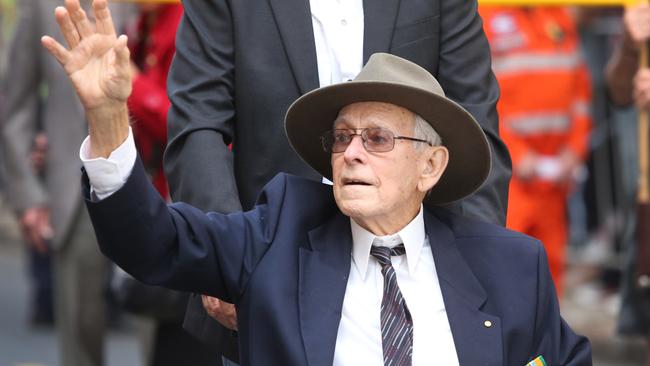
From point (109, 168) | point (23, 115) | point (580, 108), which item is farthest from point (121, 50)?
point (580, 108)

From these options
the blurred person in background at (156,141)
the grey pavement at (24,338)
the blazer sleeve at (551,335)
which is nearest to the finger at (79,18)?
the blazer sleeve at (551,335)

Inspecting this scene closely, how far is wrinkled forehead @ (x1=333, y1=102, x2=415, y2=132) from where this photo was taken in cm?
478

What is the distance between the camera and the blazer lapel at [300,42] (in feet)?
17.5

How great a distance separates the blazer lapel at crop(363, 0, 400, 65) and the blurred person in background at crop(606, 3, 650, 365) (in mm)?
2515

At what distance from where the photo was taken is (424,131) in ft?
16.0

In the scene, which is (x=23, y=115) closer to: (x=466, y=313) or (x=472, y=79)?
(x=472, y=79)

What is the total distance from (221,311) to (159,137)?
3.16 meters

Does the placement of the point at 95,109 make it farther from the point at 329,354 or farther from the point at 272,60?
the point at 272,60

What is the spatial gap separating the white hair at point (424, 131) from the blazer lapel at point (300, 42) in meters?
0.55

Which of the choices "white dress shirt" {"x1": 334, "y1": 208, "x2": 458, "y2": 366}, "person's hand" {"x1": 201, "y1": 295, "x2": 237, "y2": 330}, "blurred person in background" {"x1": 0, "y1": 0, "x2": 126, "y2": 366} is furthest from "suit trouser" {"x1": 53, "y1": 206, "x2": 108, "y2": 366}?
"white dress shirt" {"x1": 334, "y1": 208, "x2": 458, "y2": 366}

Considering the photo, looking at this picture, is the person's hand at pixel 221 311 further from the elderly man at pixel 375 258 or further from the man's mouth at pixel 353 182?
the man's mouth at pixel 353 182

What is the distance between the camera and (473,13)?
215 inches

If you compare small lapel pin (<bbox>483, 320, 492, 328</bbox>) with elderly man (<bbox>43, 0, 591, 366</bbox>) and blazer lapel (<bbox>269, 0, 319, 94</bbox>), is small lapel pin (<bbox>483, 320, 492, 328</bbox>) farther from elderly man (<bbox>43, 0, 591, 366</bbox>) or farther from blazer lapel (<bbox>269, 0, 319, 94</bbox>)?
blazer lapel (<bbox>269, 0, 319, 94</bbox>)

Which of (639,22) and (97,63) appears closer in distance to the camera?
(97,63)
